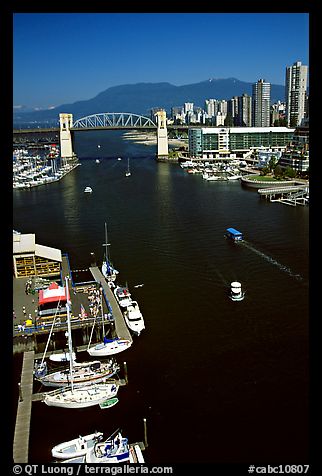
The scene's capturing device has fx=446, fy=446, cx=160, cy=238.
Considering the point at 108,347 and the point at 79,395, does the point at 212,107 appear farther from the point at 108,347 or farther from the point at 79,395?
the point at 79,395

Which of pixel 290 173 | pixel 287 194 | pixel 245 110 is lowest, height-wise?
pixel 287 194

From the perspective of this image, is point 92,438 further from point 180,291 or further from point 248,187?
point 248,187

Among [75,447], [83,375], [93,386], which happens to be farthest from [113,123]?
[75,447]

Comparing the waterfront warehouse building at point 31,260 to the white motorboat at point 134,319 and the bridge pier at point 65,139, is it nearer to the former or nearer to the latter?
the white motorboat at point 134,319

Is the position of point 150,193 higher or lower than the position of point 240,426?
higher

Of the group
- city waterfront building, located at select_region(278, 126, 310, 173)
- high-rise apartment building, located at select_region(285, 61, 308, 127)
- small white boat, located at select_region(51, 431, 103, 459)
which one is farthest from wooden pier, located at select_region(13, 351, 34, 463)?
high-rise apartment building, located at select_region(285, 61, 308, 127)

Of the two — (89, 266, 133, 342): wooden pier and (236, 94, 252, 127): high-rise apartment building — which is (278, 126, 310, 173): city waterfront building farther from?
(236, 94, 252, 127): high-rise apartment building

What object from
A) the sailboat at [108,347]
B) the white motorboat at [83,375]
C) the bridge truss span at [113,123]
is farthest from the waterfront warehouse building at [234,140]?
the white motorboat at [83,375]
